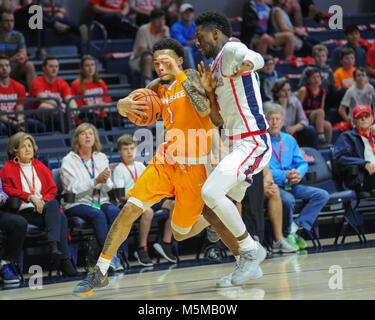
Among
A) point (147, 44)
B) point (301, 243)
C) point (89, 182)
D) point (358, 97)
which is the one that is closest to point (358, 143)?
point (301, 243)

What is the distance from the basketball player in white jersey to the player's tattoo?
52 mm

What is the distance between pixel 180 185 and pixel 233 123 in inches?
22.7

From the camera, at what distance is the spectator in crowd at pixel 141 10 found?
11.6 metres

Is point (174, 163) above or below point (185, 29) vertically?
below

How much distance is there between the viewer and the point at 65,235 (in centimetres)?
675

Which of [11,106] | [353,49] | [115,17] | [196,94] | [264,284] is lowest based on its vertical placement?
[264,284]

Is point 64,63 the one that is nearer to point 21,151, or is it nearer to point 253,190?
point 21,151

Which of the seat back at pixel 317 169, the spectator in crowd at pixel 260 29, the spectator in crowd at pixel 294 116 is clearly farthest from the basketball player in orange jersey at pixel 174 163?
the spectator in crowd at pixel 260 29

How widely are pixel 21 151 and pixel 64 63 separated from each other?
12.4 ft

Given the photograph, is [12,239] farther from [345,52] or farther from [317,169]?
[345,52]

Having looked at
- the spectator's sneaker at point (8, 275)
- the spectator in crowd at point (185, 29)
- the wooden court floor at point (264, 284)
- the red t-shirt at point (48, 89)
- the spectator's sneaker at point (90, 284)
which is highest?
the spectator in crowd at point (185, 29)

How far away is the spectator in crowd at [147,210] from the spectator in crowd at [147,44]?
2.34 meters

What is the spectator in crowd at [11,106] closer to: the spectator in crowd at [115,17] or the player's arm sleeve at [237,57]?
the spectator in crowd at [115,17]

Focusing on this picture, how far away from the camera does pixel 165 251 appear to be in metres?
7.21
